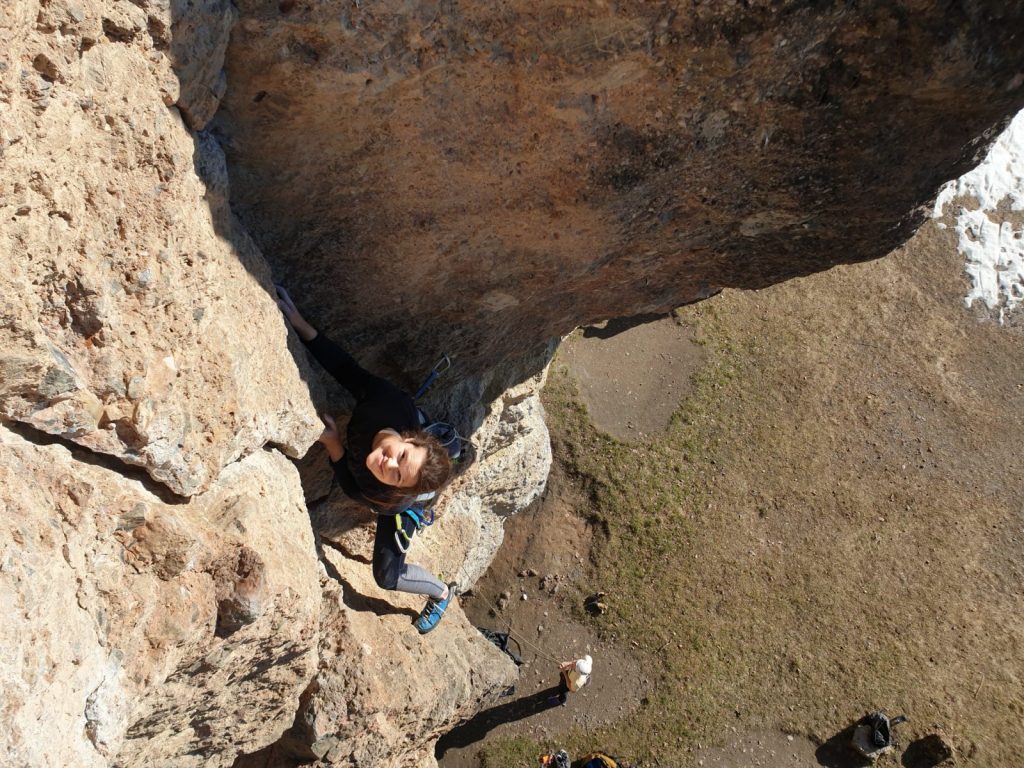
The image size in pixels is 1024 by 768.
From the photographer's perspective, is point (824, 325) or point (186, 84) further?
point (824, 325)

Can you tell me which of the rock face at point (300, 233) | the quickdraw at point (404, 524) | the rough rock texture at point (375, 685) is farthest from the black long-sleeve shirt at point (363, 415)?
the rough rock texture at point (375, 685)

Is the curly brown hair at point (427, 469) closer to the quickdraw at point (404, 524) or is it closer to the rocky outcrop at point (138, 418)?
the rocky outcrop at point (138, 418)

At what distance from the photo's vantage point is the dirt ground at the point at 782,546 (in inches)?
383

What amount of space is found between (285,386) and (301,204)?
1.21 metres

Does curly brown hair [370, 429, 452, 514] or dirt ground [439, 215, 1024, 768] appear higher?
dirt ground [439, 215, 1024, 768]

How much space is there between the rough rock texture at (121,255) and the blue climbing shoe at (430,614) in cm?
340

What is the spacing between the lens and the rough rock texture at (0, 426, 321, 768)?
2.79 m

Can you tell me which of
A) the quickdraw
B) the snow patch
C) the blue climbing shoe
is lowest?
the blue climbing shoe

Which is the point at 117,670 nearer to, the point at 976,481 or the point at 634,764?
the point at 634,764

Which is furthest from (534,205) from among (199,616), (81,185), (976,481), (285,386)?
(976,481)

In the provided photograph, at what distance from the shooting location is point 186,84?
3.76m

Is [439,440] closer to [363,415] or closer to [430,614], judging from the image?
[363,415]

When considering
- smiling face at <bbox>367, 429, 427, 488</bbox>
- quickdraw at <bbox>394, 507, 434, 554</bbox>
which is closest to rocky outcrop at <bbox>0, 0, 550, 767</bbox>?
smiling face at <bbox>367, 429, 427, 488</bbox>

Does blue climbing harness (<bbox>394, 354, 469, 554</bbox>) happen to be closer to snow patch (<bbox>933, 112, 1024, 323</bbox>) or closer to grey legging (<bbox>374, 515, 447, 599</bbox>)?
grey legging (<bbox>374, 515, 447, 599</bbox>)
